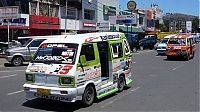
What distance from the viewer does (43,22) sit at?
44594mm

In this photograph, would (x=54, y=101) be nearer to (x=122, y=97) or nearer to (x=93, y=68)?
(x=93, y=68)

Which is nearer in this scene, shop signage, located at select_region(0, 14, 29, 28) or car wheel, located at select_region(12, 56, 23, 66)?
car wheel, located at select_region(12, 56, 23, 66)

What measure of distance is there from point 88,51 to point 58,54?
0.93m

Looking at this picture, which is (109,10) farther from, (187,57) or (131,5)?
(187,57)

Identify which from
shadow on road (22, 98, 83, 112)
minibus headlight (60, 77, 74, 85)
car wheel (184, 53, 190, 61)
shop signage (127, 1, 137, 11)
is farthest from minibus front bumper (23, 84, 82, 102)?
shop signage (127, 1, 137, 11)

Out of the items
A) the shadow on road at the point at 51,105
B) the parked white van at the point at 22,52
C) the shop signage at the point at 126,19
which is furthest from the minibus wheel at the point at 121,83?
the shop signage at the point at 126,19

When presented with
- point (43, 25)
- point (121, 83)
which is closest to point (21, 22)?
point (43, 25)

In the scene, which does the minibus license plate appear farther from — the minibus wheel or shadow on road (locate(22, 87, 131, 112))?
the minibus wheel

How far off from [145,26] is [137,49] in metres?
42.8

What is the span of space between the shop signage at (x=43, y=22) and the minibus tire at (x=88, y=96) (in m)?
32.0

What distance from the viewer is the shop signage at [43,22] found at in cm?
4238

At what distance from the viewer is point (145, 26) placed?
298 ft

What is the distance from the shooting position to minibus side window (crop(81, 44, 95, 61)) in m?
10.8

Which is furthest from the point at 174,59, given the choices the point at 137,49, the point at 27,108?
the point at 27,108
